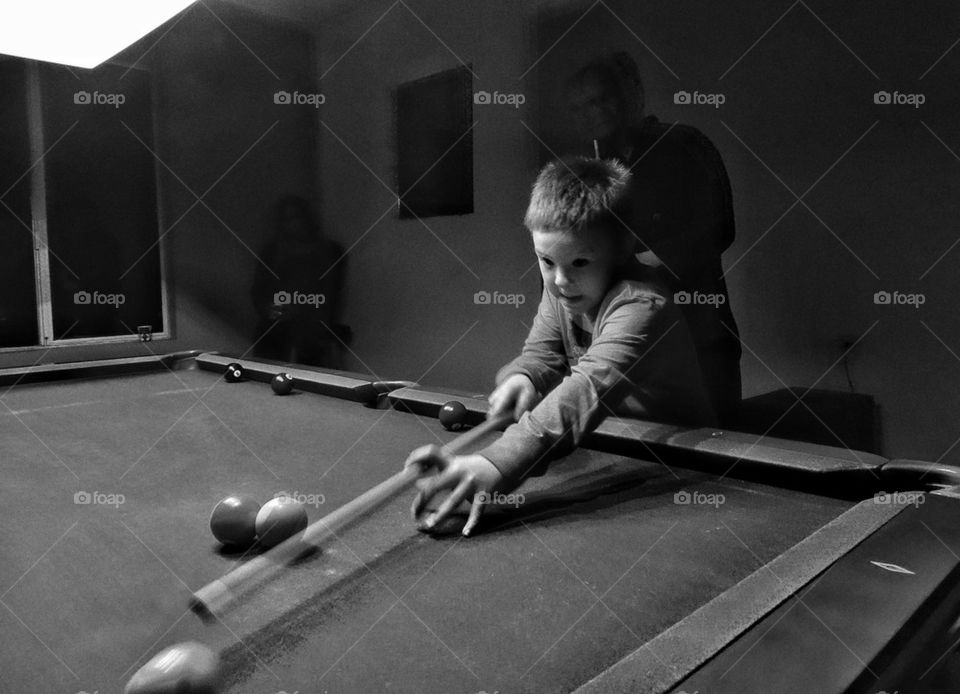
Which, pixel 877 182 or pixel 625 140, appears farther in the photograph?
Answer: pixel 625 140

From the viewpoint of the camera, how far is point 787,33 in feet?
8.14

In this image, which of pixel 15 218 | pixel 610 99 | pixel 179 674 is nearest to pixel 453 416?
pixel 179 674

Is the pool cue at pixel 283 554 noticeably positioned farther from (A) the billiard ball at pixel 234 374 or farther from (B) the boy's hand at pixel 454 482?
(A) the billiard ball at pixel 234 374

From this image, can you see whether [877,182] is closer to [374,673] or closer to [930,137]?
[930,137]

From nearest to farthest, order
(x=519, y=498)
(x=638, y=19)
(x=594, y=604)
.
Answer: (x=594, y=604) < (x=519, y=498) < (x=638, y=19)

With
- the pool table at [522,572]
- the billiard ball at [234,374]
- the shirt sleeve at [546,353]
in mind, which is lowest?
the billiard ball at [234,374]

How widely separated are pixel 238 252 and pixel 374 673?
164 inches

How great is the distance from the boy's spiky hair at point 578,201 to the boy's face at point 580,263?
0.02 metres

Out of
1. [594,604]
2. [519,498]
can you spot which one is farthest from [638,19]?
[594,604]

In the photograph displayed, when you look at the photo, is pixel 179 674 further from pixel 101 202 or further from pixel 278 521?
pixel 101 202

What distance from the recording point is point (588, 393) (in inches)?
52.5

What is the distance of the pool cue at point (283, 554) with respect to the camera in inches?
30.8

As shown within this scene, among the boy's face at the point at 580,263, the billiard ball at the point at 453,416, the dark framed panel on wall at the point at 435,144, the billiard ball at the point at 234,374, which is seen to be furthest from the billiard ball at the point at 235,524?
the dark framed panel on wall at the point at 435,144

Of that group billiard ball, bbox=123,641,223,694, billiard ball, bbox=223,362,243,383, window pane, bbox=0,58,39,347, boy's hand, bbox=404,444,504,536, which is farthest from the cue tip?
window pane, bbox=0,58,39,347
